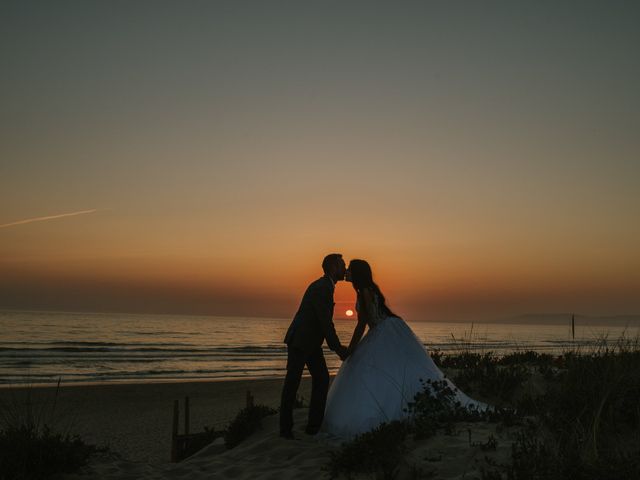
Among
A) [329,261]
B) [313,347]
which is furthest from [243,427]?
[329,261]

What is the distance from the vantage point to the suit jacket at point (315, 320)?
7.73m

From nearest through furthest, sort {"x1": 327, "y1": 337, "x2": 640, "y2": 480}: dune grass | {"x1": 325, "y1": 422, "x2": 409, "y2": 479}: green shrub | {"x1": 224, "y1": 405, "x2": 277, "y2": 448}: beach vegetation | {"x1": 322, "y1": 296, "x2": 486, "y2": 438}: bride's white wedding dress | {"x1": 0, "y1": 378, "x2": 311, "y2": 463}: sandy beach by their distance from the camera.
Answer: {"x1": 327, "y1": 337, "x2": 640, "y2": 480}: dune grass
{"x1": 325, "y1": 422, "x2": 409, "y2": 479}: green shrub
{"x1": 322, "y1": 296, "x2": 486, "y2": 438}: bride's white wedding dress
{"x1": 224, "y1": 405, "x2": 277, "y2": 448}: beach vegetation
{"x1": 0, "y1": 378, "x2": 311, "y2": 463}: sandy beach

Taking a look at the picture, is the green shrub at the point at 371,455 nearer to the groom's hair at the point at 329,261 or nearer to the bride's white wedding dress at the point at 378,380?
the bride's white wedding dress at the point at 378,380

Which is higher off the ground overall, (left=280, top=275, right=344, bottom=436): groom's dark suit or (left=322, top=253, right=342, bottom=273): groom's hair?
(left=322, top=253, right=342, bottom=273): groom's hair

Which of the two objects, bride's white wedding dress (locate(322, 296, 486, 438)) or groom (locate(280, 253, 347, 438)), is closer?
bride's white wedding dress (locate(322, 296, 486, 438))

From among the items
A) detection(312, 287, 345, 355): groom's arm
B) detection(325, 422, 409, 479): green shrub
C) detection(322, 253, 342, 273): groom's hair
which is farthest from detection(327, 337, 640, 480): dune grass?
detection(322, 253, 342, 273): groom's hair

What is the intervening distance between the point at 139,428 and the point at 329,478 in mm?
9732

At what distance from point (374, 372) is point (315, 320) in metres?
1.07

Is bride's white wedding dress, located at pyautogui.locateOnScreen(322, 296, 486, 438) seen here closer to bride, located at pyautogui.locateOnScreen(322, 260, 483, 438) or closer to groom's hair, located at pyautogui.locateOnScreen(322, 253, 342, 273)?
bride, located at pyautogui.locateOnScreen(322, 260, 483, 438)

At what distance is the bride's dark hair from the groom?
237 millimetres

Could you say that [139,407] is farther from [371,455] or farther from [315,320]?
[371,455]

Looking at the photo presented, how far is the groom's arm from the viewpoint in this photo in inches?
303

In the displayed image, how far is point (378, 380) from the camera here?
7.39m

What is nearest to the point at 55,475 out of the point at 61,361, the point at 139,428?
the point at 139,428
